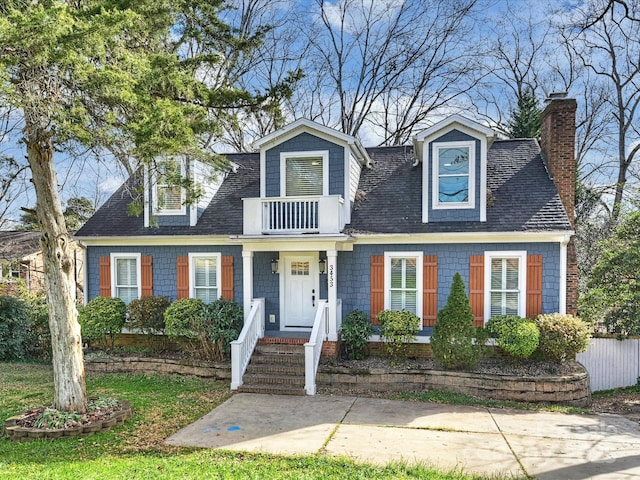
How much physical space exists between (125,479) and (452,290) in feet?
22.5

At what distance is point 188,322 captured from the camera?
10281mm

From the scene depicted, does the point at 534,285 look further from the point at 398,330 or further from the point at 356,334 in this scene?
the point at 356,334

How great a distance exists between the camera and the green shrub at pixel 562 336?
8.94 meters

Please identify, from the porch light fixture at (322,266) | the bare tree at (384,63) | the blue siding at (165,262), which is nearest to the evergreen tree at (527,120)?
the bare tree at (384,63)

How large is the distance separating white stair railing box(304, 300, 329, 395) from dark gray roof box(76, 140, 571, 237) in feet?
7.32

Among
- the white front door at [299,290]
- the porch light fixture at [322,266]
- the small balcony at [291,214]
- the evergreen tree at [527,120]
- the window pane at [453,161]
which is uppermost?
the evergreen tree at [527,120]

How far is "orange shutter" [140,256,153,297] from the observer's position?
1179 cm

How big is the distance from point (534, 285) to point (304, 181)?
19.7 feet

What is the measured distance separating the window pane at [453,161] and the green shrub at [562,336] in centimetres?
388

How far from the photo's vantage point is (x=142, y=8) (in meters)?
7.12

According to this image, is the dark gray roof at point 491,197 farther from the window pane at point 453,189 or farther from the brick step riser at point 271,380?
the brick step riser at point 271,380

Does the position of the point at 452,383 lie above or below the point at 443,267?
below

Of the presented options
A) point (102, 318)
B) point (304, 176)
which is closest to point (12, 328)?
point (102, 318)

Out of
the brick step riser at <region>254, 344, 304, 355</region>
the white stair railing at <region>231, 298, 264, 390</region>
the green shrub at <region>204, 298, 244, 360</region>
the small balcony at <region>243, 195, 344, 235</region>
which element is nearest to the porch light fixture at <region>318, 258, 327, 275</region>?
the small balcony at <region>243, 195, 344, 235</region>
